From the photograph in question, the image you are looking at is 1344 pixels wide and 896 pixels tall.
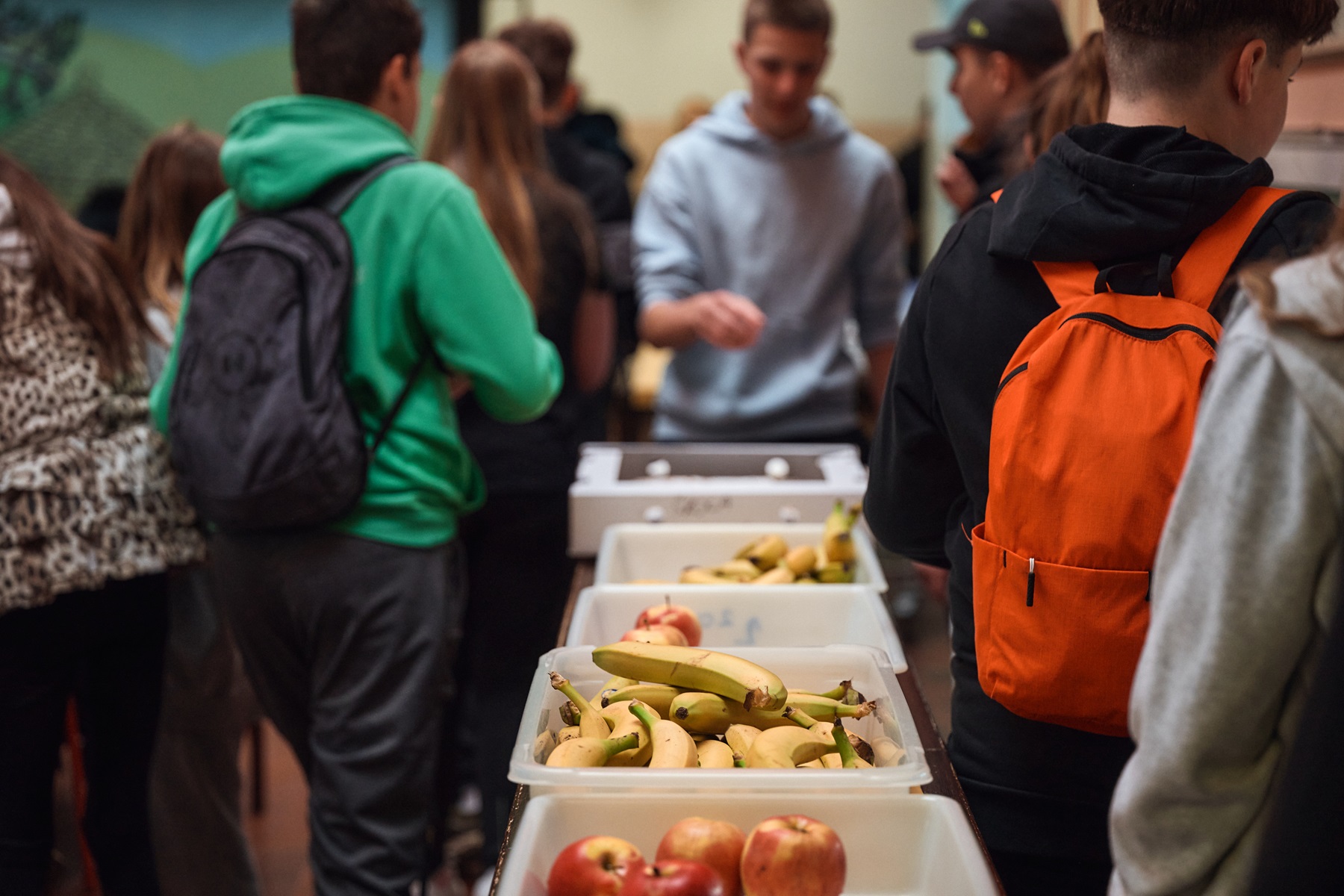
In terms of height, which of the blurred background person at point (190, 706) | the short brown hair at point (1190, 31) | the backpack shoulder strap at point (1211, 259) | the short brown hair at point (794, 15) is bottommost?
the blurred background person at point (190, 706)

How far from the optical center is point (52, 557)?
5.94ft

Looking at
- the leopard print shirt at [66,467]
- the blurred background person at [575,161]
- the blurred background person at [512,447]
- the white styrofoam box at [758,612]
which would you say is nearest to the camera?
the white styrofoam box at [758,612]

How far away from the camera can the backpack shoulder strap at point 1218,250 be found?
1045 millimetres

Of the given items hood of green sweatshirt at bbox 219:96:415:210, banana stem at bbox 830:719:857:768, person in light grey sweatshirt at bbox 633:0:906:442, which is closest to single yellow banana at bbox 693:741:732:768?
banana stem at bbox 830:719:857:768

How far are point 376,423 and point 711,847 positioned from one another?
1021 millimetres

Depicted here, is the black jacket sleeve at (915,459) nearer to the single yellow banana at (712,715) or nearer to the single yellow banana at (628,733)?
the single yellow banana at (712,715)

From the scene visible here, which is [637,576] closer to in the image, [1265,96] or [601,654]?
[601,654]

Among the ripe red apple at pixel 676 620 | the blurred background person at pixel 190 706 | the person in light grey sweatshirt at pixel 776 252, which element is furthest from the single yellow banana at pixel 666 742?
the person in light grey sweatshirt at pixel 776 252

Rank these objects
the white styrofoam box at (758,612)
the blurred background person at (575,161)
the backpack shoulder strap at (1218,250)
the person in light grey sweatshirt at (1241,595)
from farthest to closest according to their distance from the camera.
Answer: the blurred background person at (575,161) → the white styrofoam box at (758,612) → the backpack shoulder strap at (1218,250) → the person in light grey sweatshirt at (1241,595)

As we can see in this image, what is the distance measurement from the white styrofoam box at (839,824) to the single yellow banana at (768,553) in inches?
31.0

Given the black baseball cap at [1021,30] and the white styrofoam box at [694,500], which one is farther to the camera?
the black baseball cap at [1021,30]

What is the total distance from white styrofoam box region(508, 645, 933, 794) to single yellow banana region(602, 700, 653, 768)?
7 cm

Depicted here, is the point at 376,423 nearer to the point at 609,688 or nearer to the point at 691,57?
the point at 609,688

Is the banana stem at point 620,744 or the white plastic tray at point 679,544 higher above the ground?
the banana stem at point 620,744
